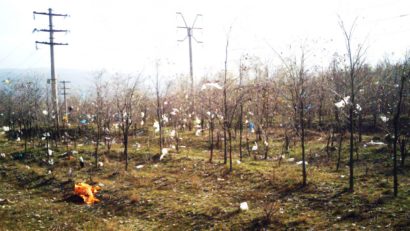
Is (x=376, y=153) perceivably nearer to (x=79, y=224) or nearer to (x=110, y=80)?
(x=79, y=224)

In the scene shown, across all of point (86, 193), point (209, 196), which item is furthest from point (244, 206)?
point (86, 193)

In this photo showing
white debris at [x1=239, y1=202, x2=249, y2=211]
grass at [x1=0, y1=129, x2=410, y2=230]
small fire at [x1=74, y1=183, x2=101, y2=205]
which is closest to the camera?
grass at [x1=0, y1=129, x2=410, y2=230]

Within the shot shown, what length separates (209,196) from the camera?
1072 cm

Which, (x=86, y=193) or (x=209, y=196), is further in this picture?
(x=86, y=193)

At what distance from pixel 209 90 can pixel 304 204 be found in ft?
38.5

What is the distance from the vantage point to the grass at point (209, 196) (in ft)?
27.7

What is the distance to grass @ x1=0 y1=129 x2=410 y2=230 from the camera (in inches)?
333

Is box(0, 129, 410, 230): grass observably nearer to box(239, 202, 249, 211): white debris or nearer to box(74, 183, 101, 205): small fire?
box(239, 202, 249, 211): white debris

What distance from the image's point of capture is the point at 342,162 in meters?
13.9

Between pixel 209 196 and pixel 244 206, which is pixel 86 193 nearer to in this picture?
pixel 209 196

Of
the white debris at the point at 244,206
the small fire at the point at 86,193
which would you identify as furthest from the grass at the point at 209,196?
the small fire at the point at 86,193

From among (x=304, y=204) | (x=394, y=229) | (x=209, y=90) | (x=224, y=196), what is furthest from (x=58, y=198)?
(x=209, y=90)

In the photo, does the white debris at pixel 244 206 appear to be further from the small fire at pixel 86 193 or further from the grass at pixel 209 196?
the small fire at pixel 86 193

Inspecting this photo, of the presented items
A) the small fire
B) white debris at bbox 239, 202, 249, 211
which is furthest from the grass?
the small fire
